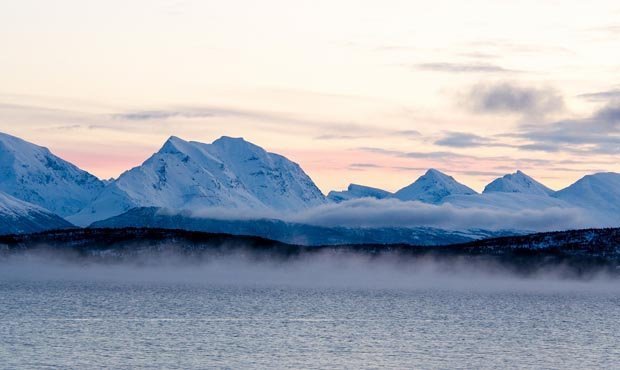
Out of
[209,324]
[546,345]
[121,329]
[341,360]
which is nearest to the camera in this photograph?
[341,360]

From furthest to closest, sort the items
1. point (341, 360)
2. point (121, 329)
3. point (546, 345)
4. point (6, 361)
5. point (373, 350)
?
point (121, 329) → point (546, 345) → point (373, 350) → point (341, 360) → point (6, 361)

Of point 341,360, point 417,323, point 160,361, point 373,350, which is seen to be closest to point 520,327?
point 417,323

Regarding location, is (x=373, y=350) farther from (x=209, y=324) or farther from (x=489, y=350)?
(x=209, y=324)

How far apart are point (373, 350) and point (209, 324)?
43501 mm

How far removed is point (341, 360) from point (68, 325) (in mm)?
55053

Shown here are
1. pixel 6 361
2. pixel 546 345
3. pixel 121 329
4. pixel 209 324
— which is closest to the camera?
pixel 6 361

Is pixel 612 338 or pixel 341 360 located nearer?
pixel 341 360

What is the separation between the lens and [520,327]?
18700 cm

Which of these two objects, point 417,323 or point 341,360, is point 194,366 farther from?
point 417,323

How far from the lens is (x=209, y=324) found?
588ft

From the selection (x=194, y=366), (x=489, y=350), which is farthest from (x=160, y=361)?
(x=489, y=350)

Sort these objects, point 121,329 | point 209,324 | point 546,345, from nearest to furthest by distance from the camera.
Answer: point 546,345 → point 121,329 → point 209,324

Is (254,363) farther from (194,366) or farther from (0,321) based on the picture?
(0,321)

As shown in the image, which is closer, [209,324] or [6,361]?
[6,361]
